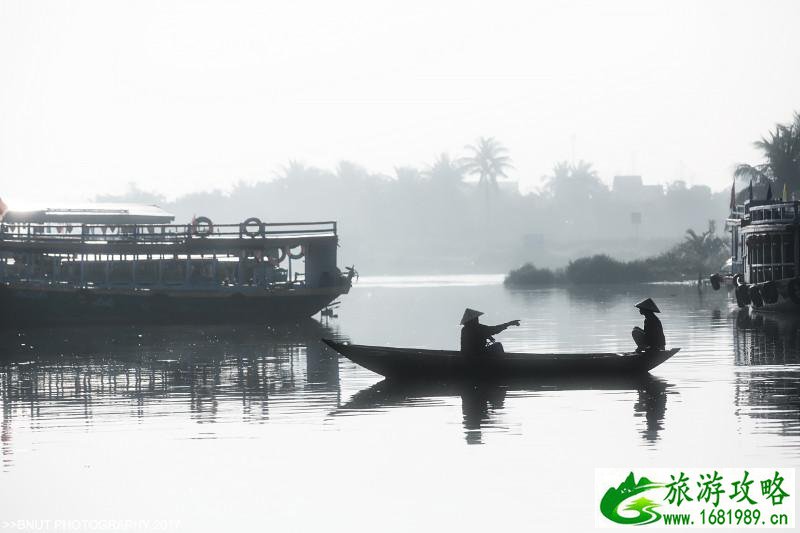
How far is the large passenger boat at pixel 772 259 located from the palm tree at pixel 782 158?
36710 millimetres

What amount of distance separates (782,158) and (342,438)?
85908 millimetres

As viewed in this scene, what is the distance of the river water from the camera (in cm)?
1777

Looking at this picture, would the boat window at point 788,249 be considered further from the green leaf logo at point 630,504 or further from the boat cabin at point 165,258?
the green leaf logo at point 630,504

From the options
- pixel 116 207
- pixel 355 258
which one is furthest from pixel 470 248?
pixel 116 207

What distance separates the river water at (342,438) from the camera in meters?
17.8

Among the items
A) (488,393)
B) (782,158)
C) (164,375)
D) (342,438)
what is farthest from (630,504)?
(782,158)

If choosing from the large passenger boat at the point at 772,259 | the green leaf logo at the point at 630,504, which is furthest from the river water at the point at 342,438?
the large passenger boat at the point at 772,259

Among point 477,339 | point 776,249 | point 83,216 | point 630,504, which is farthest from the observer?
point 83,216

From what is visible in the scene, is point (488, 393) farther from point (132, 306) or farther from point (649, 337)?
point (132, 306)

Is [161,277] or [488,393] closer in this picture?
[488,393]

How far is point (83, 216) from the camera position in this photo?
6894cm

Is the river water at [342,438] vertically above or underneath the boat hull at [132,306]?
underneath

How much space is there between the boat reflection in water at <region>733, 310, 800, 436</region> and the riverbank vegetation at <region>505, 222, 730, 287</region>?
5145cm

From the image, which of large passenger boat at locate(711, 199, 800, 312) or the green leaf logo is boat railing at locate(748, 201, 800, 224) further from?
the green leaf logo
